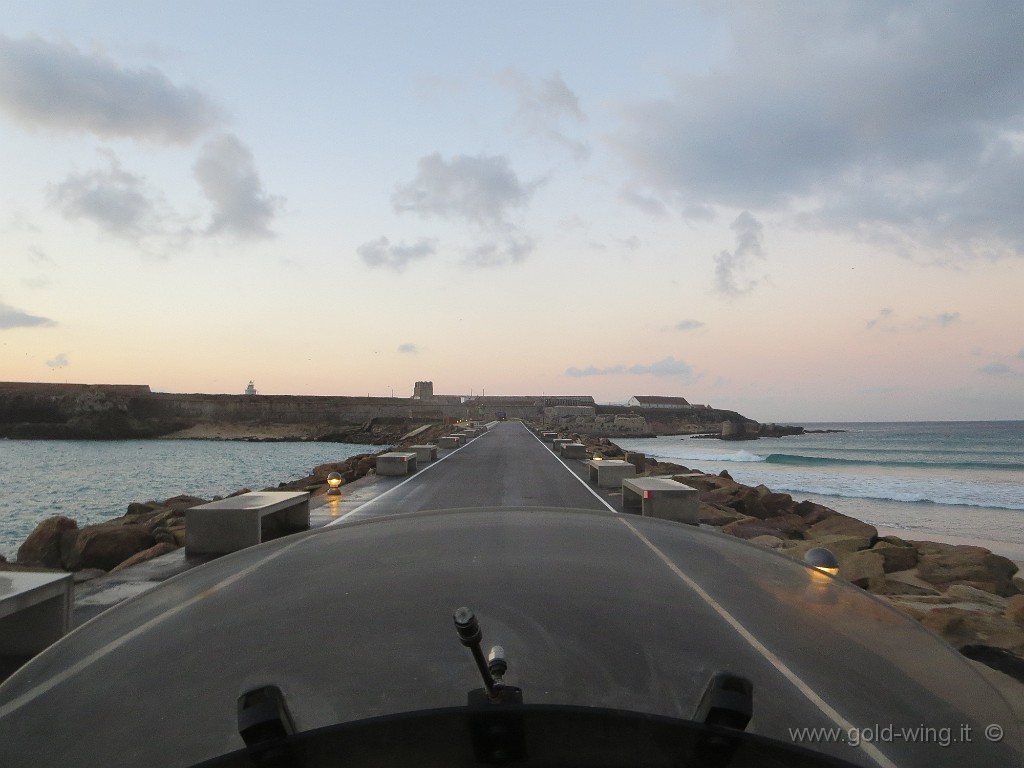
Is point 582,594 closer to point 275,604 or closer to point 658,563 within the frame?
point 658,563

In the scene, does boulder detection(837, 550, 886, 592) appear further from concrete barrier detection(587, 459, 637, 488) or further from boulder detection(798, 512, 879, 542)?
concrete barrier detection(587, 459, 637, 488)

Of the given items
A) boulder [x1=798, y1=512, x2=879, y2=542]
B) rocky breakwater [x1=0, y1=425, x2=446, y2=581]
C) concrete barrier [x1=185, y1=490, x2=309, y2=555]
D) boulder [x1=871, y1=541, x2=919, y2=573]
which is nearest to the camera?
concrete barrier [x1=185, y1=490, x2=309, y2=555]

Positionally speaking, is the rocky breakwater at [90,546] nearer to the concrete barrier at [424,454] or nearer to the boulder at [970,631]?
the boulder at [970,631]

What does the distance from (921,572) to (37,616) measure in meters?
14.3

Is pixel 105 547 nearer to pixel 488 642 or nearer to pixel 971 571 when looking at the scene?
pixel 488 642

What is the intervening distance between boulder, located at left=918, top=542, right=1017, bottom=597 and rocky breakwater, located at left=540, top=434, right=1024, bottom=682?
0.05 feet

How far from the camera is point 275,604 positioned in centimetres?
261

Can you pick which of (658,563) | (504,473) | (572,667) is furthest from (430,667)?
(504,473)

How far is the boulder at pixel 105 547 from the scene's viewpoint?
452 inches

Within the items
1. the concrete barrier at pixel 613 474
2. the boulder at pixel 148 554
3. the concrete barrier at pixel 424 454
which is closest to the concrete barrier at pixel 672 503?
the concrete barrier at pixel 613 474

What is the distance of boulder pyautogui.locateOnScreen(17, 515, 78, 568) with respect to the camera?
11844 mm

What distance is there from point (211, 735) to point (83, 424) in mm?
135629

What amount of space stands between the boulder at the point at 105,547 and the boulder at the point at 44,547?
162 millimetres

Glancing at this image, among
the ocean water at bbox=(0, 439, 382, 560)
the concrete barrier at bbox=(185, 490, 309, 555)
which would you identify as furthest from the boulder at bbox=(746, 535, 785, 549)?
the ocean water at bbox=(0, 439, 382, 560)
